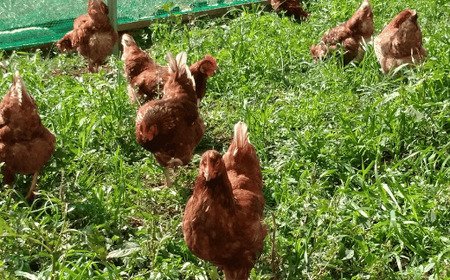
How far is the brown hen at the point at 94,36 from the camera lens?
626 centimetres

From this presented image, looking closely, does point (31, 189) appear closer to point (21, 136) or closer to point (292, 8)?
point (21, 136)

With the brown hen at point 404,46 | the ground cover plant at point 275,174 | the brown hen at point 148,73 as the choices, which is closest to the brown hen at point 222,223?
the ground cover plant at point 275,174

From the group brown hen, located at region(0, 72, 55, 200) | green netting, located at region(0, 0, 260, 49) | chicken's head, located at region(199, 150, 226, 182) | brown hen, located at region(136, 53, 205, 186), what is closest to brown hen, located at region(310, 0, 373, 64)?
green netting, located at region(0, 0, 260, 49)

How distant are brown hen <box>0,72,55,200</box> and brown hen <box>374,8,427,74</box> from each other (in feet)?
11.0

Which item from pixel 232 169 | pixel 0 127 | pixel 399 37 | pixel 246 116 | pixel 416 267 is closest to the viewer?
pixel 416 267

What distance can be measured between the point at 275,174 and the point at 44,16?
4.30 metres

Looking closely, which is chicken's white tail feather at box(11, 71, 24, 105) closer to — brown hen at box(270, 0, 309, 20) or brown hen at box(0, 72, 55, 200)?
brown hen at box(0, 72, 55, 200)

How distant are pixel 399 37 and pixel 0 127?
149 inches

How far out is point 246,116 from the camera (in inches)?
190

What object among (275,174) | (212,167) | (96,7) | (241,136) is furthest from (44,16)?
(212,167)

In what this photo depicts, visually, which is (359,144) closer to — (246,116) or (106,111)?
(246,116)

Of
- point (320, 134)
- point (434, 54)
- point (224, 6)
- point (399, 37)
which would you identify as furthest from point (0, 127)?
point (224, 6)

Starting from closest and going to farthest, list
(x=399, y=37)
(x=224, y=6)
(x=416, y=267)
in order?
1. (x=416, y=267)
2. (x=399, y=37)
3. (x=224, y=6)

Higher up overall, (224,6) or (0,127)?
(0,127)
